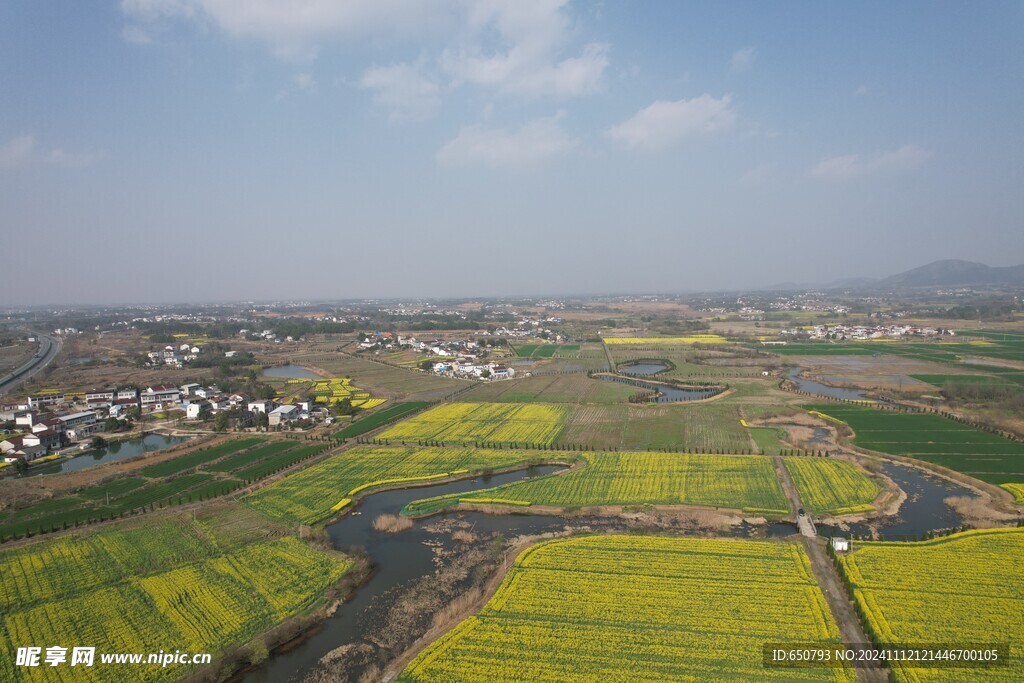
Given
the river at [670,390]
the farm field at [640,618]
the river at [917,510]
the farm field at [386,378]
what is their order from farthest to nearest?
the farm field at [386,378] → the river at [670,390] → the river at [917,510] → the farm field at [640,618]

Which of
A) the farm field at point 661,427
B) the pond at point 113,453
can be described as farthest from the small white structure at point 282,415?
the farm field at point 661,427

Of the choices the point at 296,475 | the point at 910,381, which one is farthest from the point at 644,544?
the point at 910,381

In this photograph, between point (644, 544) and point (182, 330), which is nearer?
point (644, 544)

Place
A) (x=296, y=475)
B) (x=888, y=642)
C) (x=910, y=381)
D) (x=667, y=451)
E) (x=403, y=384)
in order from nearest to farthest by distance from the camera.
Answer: (x=888, y=642) → (x=296, y=475) → (x=667, y=451) → (x=910, y=381) → (x=403, y=384)

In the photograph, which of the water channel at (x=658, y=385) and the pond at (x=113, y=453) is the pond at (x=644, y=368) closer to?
the water channel at (x=658, y=385)

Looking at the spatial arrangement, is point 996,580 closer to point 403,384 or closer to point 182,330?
point 403,384

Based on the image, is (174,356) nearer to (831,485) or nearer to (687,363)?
(687,363)
